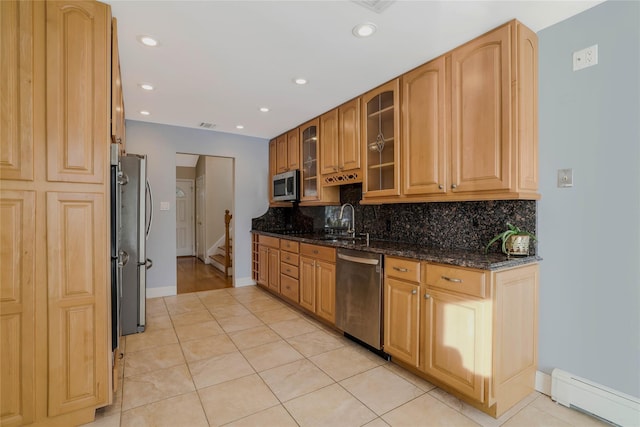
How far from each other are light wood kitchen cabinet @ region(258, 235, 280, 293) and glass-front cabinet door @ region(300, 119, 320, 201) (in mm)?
780

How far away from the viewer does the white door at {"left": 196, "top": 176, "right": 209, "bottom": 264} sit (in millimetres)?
7142

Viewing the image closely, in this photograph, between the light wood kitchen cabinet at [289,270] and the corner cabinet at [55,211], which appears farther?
the light wood kitchen cabinet at [289,270]

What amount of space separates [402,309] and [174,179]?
3.70 meters

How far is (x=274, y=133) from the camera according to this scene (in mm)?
4754

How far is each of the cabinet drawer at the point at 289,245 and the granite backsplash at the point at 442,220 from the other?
775mm

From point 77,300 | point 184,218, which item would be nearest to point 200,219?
point 184,218

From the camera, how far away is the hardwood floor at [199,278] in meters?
4.80

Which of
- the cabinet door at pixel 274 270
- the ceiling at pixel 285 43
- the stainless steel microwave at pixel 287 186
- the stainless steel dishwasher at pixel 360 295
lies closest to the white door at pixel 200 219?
the stainless steel microwave at pixel 287 186

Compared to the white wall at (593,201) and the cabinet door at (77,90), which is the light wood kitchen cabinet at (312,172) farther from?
the cabinet door at (77,90)

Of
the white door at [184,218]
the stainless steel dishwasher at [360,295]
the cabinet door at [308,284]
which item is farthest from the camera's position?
the white door at [184,218]

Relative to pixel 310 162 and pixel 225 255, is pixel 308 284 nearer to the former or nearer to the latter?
pixel 310 162

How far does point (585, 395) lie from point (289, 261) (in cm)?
284

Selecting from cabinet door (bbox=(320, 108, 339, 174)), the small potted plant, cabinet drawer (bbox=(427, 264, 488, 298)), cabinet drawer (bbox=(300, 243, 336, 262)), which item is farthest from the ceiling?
cabinet drawer (bbox=(300, 243, 336, 262))

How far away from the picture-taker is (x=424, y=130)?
→ 2410 millimetres
